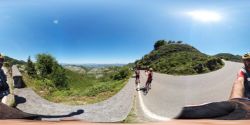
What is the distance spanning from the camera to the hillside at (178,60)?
3.67 metres

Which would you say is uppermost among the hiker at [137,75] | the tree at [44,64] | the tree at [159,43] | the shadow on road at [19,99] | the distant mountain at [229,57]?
the tree at [159,43]

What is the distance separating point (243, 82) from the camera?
380cm

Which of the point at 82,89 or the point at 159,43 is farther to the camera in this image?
the point at 82,89

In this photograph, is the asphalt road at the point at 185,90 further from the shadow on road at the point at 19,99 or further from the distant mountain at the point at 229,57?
the shadow on road at the point at 19,99

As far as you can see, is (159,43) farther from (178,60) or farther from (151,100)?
(151,100)

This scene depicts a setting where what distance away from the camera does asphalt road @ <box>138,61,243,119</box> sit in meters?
3.70

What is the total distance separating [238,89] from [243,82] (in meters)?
0.05

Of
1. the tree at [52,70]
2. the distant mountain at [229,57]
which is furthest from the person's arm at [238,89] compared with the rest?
the tree at [52,70]

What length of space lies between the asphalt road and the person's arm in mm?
25

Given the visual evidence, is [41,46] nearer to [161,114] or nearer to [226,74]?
[161,114]

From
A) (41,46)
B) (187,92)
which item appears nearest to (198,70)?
(187,92)

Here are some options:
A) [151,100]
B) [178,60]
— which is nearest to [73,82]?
[151,100]

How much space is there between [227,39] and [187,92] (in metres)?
0.39

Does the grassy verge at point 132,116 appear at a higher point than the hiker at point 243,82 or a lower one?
lower
